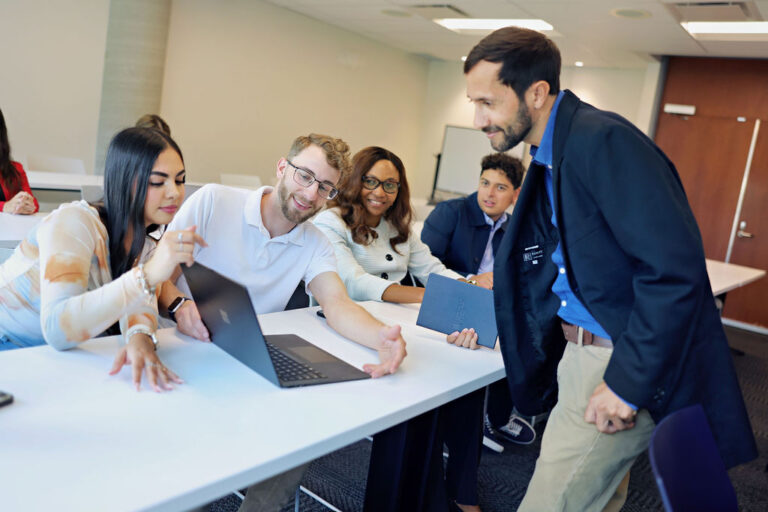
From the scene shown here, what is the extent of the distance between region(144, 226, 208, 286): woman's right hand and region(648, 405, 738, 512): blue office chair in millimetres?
982

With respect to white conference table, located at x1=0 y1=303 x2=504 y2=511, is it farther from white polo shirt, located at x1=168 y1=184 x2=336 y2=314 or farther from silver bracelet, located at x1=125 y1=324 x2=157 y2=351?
white polo shirt, located at x1=168 y1=184 x2=336 y2=314

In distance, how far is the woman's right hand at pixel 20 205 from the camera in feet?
11.1

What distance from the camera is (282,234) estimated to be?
2164 millimetres

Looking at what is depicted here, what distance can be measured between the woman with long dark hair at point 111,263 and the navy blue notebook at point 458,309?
87 centimetres

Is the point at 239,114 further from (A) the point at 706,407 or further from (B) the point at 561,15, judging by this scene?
(A) the point at 706,407

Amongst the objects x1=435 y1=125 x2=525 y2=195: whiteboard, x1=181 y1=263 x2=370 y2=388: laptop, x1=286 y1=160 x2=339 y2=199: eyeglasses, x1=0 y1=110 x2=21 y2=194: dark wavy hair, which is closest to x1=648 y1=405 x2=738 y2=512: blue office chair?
x1=181 y1=263 x2=370 y2=388: laptop

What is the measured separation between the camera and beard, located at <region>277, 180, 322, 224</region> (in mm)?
2049

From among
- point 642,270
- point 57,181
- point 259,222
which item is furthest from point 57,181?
point 642,270

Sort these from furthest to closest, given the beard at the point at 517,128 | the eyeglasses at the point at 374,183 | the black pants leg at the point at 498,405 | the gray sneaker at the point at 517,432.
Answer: the gray sneaker at the point at 517,432, the black pants leg at the point at 498,405, the eyeglasses at the point at 374,183, the beard at the point at 517,128

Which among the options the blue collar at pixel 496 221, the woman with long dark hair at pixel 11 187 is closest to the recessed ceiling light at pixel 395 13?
the blue collar at pixel 496 221

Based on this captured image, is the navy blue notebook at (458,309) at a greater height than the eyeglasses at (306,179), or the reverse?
the eyeglasses at (306,179)

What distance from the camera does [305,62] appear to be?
8297 millimetres

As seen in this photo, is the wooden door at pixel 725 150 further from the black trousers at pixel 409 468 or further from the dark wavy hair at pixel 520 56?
the dark wavy hair at pixel 520 56

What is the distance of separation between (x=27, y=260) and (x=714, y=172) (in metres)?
7.43
